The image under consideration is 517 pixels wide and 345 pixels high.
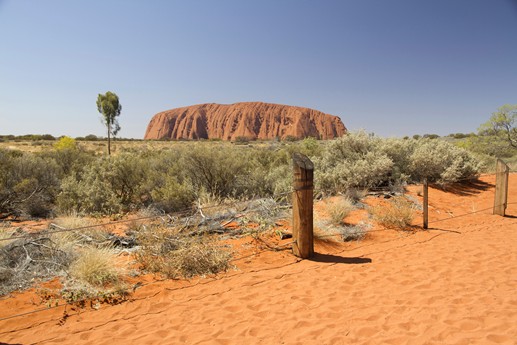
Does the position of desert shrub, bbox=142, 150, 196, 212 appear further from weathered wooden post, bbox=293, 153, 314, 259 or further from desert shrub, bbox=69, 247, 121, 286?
weathered wooden post, bbox=293, 153, 314, 259

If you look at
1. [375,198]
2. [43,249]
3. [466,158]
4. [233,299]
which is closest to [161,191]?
[43,249]

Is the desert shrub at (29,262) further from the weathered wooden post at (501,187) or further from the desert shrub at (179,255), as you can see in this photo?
the weathered wooden post at (501,187)

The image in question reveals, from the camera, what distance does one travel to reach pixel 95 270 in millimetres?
3951

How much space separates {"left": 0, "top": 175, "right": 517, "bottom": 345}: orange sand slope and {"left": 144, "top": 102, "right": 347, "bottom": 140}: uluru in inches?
3335

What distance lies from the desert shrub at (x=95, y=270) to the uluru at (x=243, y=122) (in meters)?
85.4

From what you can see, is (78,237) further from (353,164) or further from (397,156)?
(397,156)

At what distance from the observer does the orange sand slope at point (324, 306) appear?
280cm

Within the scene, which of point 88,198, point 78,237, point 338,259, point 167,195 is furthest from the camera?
point 167,195

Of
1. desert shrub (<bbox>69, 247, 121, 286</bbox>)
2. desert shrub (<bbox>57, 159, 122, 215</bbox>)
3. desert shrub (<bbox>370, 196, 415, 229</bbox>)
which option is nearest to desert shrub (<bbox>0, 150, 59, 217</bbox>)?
desert shrub (<bbox>57, 159, 122, 215</bbox>)

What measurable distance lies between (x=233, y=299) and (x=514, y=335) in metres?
2.85

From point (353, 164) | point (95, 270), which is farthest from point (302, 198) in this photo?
point (353, 164)

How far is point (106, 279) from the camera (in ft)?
12.8

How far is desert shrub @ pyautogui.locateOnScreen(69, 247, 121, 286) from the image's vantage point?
3.88 metres

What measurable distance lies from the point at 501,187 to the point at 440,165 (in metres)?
3.32
